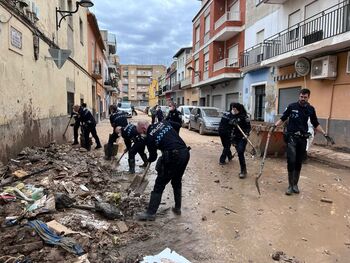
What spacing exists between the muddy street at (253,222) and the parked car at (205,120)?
981 centimetres

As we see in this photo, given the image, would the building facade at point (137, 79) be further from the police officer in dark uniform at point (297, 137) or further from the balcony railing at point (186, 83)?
the police officer in dark uniform at point (297, 137)

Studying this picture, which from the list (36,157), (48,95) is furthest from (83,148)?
(36,157)

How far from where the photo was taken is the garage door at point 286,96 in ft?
51.5

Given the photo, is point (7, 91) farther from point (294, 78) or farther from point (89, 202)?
point (294, 78)

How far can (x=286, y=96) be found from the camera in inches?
651

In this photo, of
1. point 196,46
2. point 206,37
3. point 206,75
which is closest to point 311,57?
point 206,75

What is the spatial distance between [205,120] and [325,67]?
6.81 meters

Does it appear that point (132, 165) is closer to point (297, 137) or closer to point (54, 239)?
point (297, 137)

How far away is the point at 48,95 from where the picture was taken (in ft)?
31.9

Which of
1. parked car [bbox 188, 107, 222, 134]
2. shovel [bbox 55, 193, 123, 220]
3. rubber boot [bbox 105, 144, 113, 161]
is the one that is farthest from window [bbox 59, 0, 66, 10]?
shovel [bbox 55, 193, 123, 220]

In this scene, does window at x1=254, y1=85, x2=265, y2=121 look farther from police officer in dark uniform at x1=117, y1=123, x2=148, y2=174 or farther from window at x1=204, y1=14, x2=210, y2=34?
police officer in dark uniform at x1=117, y1=123, x2=148, y2=174

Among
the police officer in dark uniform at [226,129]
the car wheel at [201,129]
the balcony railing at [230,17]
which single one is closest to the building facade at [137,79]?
the balcony railing at [230,17]

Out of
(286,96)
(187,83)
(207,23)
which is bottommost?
(286,96)

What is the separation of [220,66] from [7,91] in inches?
790
